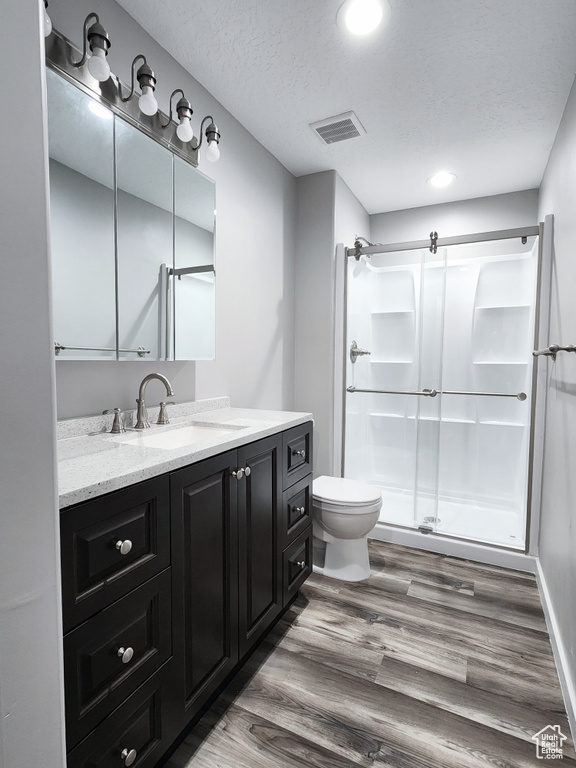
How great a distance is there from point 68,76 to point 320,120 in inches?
53.5

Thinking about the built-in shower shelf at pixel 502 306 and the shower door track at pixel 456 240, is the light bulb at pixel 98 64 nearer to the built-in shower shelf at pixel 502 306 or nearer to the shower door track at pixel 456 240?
the shower door track at pixel 456 240

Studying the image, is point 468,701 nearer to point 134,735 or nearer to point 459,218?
point 134,735

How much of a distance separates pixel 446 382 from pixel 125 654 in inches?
95.5

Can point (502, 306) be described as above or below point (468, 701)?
above

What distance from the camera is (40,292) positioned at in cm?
64

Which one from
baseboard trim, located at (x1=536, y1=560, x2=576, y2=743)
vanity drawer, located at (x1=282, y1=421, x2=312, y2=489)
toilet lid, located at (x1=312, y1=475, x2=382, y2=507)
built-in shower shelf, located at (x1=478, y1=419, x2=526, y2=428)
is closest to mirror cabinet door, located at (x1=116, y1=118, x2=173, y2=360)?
vanity drawer, located at (x1=282, y1=421, x2=312, y2=489)

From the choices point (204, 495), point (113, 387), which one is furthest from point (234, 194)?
point (204, 495)

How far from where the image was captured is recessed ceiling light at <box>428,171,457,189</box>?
110 inches

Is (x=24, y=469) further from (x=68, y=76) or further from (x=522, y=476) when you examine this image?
(x=522, y=476)

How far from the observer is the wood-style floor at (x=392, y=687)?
4.04ft

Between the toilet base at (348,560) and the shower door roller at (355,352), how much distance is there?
128cm

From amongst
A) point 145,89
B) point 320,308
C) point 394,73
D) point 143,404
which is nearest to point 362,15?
point 394,73

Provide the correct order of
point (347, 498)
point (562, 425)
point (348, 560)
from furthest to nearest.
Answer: point (348, 560), point (347, 498), point (562, 425)

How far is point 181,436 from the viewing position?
1.65 meters
